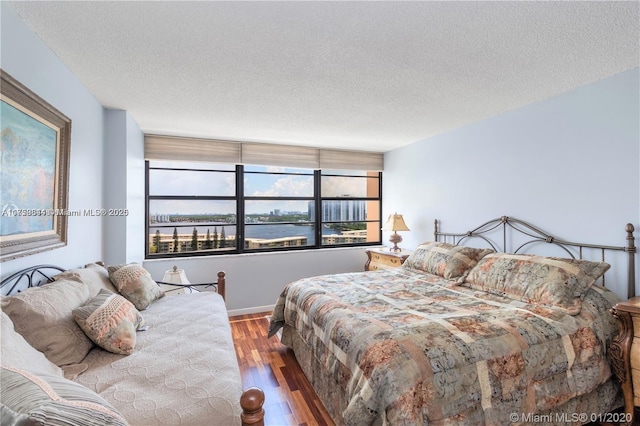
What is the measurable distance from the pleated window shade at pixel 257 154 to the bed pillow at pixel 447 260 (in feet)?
6.64

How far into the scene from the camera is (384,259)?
13.9 feet

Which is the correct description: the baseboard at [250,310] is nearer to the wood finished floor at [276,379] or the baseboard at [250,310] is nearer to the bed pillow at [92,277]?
the wood finished floor at [276,379]

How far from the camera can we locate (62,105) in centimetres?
205

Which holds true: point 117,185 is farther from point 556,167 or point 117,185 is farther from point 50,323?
point 556,167

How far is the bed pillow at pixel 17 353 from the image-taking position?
103cm

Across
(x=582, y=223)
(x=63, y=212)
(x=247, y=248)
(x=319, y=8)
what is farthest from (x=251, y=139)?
(x=582, y=223)

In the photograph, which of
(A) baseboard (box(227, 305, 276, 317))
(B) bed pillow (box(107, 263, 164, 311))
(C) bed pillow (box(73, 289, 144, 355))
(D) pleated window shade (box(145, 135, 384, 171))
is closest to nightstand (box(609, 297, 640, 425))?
(C) bed pillow (box(73, 289, 144, 355))

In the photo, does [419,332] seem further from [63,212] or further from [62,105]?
[62,105]

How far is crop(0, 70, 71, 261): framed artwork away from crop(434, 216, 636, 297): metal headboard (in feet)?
12.3

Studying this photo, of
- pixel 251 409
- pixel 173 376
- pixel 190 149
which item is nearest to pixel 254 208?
pixel 190 149

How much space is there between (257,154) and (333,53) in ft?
8.47

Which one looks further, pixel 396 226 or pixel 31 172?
pixel 396 226

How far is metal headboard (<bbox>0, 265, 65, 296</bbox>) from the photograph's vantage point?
60.9 inches

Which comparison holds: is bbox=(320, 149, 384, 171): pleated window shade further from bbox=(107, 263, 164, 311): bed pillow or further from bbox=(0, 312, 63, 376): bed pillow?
bbox=(0, 312, 63, 376): bed pillow
